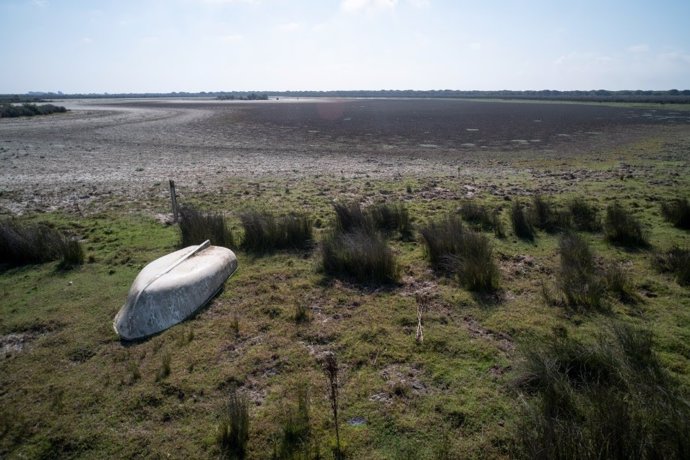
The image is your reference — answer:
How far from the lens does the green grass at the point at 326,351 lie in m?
3.50

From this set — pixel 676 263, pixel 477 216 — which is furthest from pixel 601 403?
pixel 477 216

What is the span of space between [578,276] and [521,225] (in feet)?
8.78

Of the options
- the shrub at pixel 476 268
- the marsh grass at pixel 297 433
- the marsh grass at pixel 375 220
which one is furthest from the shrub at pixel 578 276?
the marsh grass at pixel 297 433

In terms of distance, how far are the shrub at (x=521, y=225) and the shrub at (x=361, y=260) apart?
10.7 ft

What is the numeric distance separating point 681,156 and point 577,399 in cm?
2000

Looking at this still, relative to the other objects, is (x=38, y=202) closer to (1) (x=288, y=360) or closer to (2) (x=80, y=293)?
(2) (x=80, y=293)

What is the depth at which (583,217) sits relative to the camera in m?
9.00

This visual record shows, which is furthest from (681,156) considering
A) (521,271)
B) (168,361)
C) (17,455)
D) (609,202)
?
(17,455)

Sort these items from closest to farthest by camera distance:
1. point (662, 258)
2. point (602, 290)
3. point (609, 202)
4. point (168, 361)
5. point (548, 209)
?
1. point (168, 361)
2. point (602, 290)
3. point (662, 258)
4. point (548, 209)
5. point (609, 202)

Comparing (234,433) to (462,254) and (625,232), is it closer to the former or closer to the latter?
(462,254)

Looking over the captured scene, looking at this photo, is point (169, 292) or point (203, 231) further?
point (203, 231)

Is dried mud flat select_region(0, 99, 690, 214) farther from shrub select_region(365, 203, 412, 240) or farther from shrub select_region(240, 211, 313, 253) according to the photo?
shrub select_region(365, 203, 412, 240)

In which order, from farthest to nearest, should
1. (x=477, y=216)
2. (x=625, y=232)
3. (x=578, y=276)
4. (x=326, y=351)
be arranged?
1. (x=477, y=216)
2. (x=625, y=232)
3. (x=578, y=276)
4. (x=326, y=351)

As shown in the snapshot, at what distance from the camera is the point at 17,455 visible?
3.44 meters
